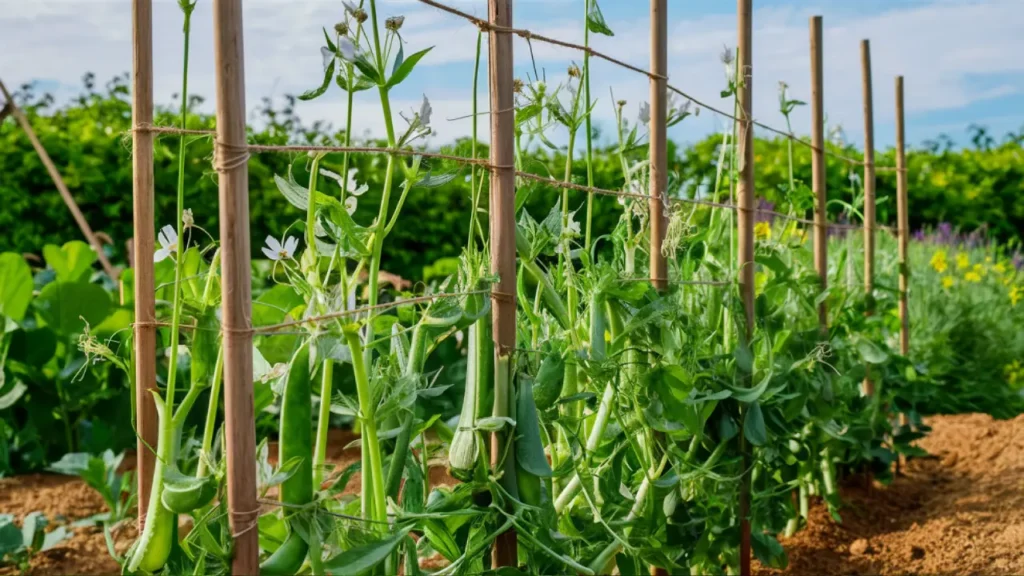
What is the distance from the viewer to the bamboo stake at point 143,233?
1.57 metres

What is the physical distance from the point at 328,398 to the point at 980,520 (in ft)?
8.08

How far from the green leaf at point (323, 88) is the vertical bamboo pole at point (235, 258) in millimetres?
104

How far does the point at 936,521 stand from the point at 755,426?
119 centimetres

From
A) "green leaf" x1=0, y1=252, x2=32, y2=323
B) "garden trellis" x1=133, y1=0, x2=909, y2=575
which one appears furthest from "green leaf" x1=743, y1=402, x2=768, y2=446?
"green leaf" x1=0, y1=252, x2=32, y2=323

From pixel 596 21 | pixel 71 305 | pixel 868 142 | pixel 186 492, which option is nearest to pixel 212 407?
pixel 186 492

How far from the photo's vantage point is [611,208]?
5547 millimetres

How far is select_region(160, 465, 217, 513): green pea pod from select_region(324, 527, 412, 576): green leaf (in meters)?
0.18

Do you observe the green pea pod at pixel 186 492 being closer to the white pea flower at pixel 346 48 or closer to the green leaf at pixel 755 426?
the white pea flower at pixel 346 48

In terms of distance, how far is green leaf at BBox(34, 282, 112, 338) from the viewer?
3.56 meters

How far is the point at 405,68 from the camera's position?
4.54 feet

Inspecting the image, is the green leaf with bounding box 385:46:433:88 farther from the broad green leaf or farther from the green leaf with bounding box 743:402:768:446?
the broad green leaf

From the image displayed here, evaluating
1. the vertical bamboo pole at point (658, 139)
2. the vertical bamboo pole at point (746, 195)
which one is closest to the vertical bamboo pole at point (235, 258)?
the vertical bamboo pole at point (658, 139)

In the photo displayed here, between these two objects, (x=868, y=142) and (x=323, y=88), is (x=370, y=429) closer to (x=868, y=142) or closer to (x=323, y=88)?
(x=323, y=88)

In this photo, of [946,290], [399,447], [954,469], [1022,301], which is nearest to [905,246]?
[954,469]
